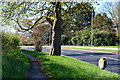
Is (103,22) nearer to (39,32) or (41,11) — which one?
(39,32)

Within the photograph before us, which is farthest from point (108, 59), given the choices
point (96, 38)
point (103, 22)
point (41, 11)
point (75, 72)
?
point (103, 22)

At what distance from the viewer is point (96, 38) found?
35.5m

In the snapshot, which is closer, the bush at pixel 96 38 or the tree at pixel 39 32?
the tree at pixel 39 32

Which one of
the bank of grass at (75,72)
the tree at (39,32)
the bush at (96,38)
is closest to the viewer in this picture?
the bank of grass at (75,72)

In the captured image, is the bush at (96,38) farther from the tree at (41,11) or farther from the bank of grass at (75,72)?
the bank of grass at (75,72)

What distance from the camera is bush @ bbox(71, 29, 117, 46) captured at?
34.4 meters

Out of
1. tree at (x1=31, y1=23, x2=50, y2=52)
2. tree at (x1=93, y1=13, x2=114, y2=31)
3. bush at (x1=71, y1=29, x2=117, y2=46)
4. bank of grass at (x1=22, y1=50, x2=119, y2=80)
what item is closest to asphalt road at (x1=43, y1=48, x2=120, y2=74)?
bank of grass at (x1=22, y1=50, x2=119, y2=80)

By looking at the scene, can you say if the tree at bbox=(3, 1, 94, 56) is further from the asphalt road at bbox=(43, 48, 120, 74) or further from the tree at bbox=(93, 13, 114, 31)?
the tree at bbox=(93, 13, 114, 31)

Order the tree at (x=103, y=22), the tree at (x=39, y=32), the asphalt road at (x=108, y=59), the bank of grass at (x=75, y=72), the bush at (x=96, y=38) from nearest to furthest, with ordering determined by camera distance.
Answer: the bank of grass at (x=75, y=72)
the asphalt road at (x=108, y=59)
the tree at (x=39, y=32)
the tree at (x=103, y=22)
the bush at (x=96, y=38)

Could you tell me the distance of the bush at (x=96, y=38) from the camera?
1356 inches

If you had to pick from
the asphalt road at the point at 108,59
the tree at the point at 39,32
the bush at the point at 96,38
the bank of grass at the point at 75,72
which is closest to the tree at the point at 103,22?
the bush at the point at 96,38

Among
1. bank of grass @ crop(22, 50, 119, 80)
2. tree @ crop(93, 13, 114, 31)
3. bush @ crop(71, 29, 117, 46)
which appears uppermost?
tree @ crop(93, 13, 114, 31)

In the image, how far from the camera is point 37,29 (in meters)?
20.5

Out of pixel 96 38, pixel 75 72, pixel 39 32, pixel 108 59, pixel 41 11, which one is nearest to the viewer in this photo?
pixel 75 72
